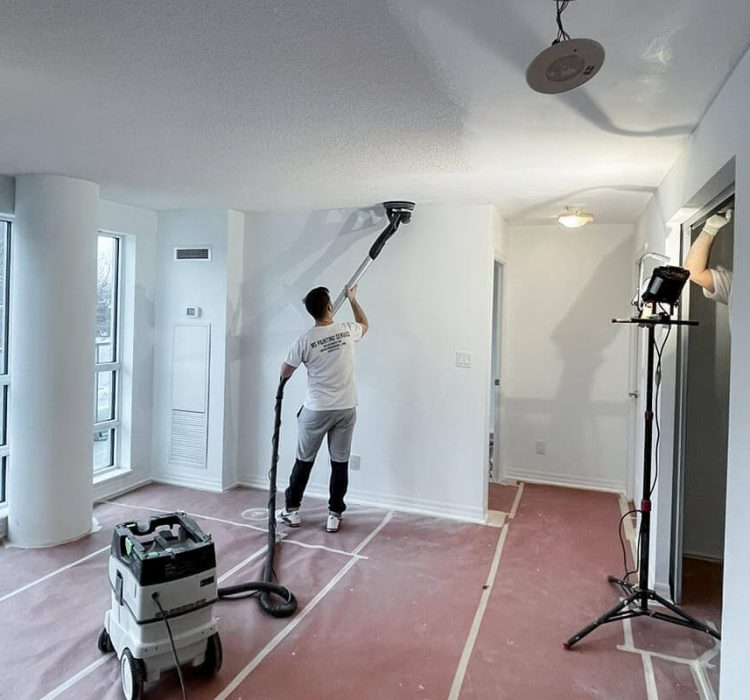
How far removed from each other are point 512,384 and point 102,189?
368 centimetres

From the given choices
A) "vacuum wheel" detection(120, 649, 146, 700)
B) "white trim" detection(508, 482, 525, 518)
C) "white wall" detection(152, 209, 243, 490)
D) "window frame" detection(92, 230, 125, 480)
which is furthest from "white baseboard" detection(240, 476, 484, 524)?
"vacuum wheel" detection(120, 649, 146, 700)

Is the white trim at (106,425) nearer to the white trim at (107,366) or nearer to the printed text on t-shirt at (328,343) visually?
the white trim at (107,366)

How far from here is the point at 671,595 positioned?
115 inches

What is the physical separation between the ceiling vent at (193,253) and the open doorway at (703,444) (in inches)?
137

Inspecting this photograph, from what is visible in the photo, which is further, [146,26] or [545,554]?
[545,554]

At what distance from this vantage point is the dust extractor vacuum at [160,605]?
6.63ft

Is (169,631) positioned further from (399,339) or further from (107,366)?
Result: (107,366)

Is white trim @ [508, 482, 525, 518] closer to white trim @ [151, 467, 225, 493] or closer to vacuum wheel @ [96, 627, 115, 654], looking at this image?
white trim @ [151, 467, 225, 493]

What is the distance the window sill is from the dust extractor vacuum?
220 centimetres

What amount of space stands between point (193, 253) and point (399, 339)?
6.24 ft

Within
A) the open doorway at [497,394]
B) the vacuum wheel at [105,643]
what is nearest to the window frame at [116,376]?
the vacuum wheel at [105,643]

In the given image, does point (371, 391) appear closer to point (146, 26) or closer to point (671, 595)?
point (671, 595)

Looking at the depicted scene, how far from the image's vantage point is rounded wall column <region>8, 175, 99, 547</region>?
3.40 meters

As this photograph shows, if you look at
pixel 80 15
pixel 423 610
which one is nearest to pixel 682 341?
pixel 423 610
